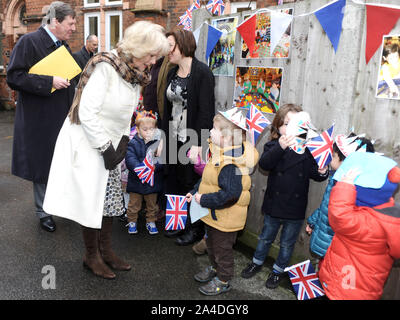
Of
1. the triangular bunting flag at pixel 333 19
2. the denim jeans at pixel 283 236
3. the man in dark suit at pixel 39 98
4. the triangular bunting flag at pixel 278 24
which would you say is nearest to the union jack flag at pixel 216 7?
the triangular bunting flag at pixel 278 24

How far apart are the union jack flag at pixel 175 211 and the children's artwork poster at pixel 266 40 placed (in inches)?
56.8

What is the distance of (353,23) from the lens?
7.88 ft

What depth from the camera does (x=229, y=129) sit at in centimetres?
255

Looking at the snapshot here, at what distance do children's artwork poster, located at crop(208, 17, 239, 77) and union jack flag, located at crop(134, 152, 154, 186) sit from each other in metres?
1.14

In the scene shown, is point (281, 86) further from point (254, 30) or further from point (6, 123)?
point (6, 123)

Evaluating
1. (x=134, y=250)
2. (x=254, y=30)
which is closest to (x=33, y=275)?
(x=134, y=250)

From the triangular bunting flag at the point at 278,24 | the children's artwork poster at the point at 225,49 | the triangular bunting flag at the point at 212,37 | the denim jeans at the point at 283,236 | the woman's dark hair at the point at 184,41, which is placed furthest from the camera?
the triangular bunting flag at the point at 212,37

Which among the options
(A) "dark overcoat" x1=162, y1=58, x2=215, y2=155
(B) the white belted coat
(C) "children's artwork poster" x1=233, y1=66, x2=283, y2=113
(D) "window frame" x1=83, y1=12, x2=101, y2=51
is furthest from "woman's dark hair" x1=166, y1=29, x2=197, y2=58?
(D) "window frame" x1=83, y1=12, x2=101, y2=51

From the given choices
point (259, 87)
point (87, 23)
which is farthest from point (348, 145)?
point (87, 23)

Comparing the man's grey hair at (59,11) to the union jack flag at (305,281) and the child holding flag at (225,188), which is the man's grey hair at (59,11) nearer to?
the child holding flag at (225,188)

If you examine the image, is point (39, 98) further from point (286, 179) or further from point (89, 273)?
point (286, 179)

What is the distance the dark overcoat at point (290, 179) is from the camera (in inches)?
103

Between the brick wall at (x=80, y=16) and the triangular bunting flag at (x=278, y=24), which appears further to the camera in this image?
the brick wall at (x=80, y=16)

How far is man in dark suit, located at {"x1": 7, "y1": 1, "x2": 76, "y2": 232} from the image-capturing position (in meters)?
3.35
